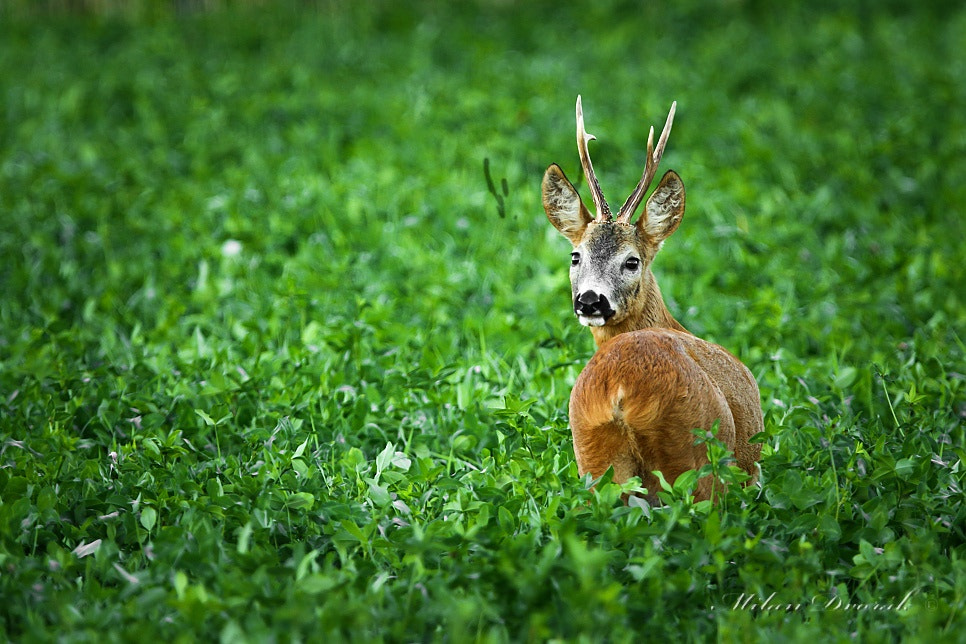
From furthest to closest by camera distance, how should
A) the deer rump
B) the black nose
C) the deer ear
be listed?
1. the deer ear
2. the black nose
3. the deer rump

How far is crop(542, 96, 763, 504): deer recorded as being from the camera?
2.87 metres

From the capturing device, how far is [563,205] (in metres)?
3.47

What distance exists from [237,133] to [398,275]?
9.99 feet

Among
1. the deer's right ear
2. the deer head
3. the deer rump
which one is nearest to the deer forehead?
the deer head

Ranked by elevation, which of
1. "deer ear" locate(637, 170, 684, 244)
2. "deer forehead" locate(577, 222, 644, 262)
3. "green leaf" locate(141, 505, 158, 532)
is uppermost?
"deer ear" locate(637, 170, 684, 244)

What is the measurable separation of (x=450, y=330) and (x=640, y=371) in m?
2.21

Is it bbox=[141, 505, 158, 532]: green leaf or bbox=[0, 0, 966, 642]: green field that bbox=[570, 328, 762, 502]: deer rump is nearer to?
bbox=[0, 0, 966, 642]: green field

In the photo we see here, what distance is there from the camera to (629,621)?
265 cm

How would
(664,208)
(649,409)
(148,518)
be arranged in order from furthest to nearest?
(664,208) → (148,518) → (649,409)

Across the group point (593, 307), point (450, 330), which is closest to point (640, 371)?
point (593, 307)

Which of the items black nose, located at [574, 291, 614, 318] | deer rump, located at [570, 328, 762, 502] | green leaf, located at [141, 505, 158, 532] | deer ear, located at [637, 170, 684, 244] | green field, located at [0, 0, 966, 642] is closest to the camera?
green field, located at [0, 0, 966, 642]

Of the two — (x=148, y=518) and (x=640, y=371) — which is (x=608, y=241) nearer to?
(x=640, y=371)

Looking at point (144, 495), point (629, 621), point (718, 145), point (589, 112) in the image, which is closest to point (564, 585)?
point (629, 621)

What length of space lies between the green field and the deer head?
46 centimetres
